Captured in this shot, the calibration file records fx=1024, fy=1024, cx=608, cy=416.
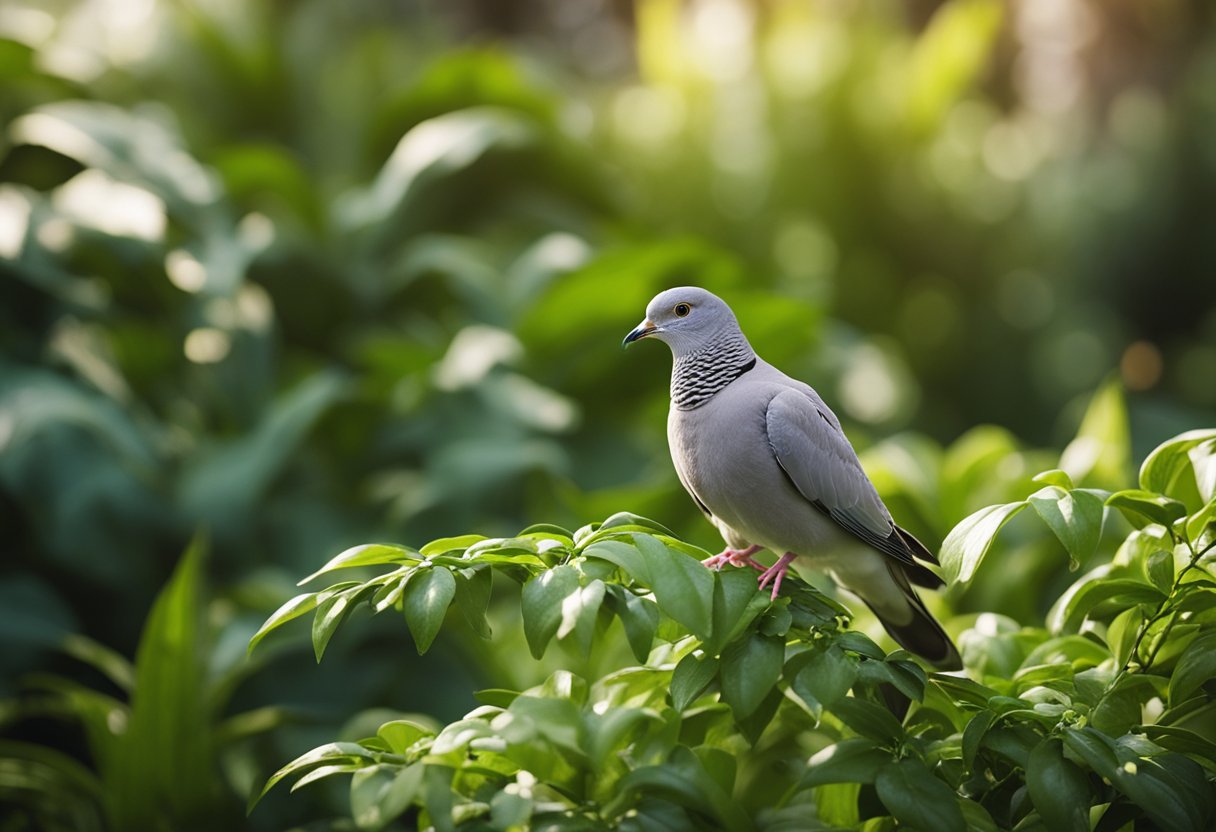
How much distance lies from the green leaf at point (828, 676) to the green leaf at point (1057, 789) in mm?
146

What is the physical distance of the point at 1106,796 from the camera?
84 centimetres

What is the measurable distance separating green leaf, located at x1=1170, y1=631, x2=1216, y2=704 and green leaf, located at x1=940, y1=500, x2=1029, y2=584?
0.18 m

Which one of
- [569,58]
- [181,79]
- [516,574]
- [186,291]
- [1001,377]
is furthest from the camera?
[569,58]

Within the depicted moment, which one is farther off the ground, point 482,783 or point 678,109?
point 678,109

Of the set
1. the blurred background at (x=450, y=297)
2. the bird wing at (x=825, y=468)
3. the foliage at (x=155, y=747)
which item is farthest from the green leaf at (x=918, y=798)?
the foliage at (x=155, y=747)

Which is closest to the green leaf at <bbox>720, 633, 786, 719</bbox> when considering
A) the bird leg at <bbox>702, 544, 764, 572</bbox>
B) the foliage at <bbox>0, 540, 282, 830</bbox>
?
the bird leg at <bbox>702, 544, 764, 572</bbox>

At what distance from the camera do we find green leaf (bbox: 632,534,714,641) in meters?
0.76

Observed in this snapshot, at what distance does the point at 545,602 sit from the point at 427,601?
0.28 feet

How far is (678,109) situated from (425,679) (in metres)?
2.09

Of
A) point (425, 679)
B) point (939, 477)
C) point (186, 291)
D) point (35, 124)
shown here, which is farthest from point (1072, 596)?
point (35, 124)

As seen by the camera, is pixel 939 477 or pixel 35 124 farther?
pixel 35 124

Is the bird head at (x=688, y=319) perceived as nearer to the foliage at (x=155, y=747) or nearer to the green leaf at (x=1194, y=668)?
the green leaf at (x=1194, y=668)

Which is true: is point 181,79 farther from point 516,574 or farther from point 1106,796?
point 1106,796

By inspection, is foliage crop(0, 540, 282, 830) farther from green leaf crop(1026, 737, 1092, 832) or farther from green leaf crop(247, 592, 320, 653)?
green leaf crop(1026, 737, 1092, 832)
